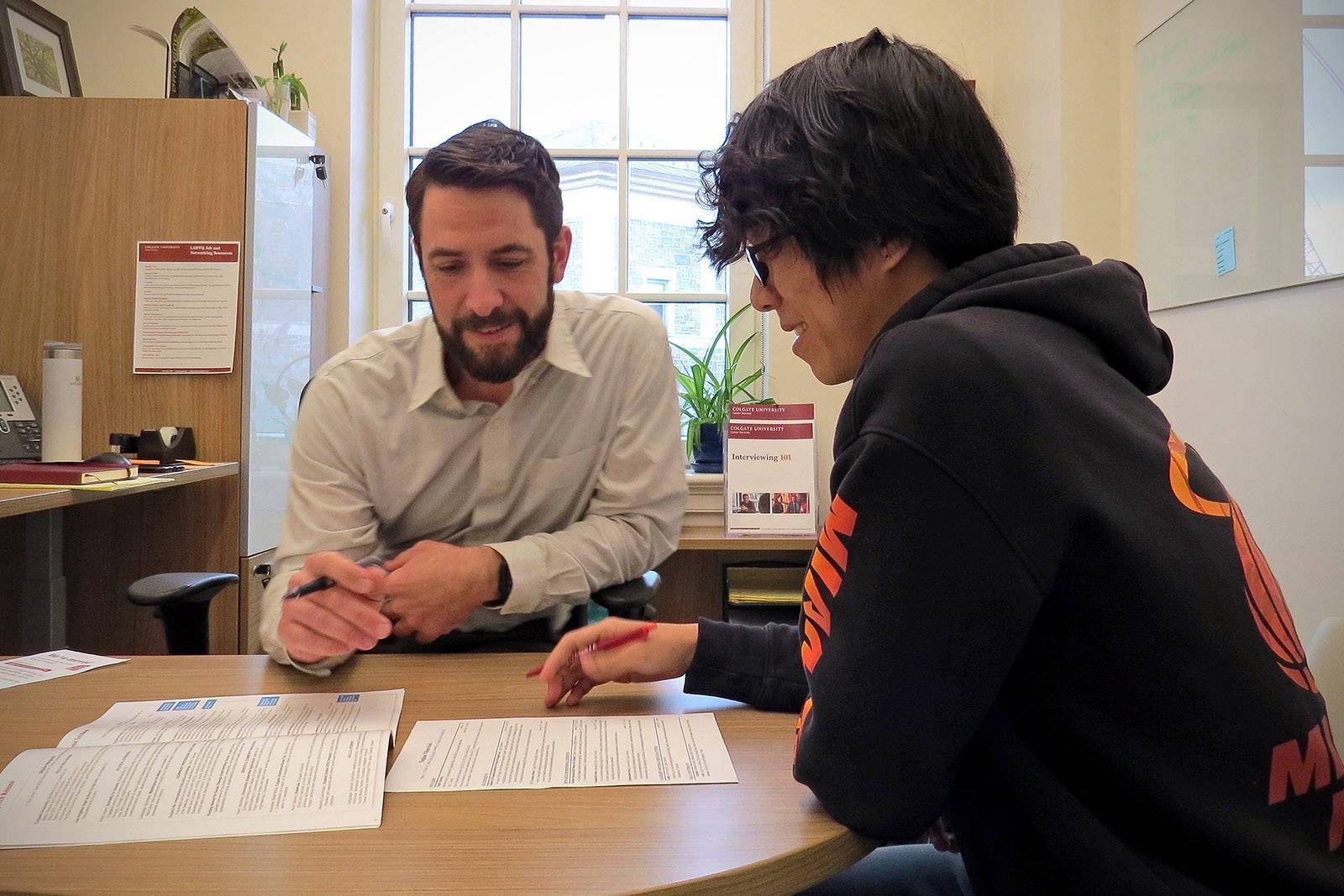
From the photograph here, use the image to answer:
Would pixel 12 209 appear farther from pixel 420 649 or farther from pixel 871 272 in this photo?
pixel 871 272

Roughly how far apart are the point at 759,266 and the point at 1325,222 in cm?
125

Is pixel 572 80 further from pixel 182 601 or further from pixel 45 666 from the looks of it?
pixel 45 666

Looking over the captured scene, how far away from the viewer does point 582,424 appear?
158 centimetres

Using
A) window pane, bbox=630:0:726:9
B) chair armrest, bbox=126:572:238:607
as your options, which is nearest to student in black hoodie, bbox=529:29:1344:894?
chair armrest, bbox=126:572:238:607

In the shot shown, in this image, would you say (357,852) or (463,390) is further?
(463,390)

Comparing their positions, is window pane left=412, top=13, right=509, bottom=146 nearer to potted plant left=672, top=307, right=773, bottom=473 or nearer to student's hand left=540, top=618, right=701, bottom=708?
potted plant left=672, top=307, right=773, bottom=473

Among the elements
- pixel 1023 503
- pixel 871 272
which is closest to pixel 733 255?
pixel 871 272

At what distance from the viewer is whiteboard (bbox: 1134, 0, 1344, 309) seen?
1.65 meters

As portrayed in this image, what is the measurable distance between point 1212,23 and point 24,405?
2799mm

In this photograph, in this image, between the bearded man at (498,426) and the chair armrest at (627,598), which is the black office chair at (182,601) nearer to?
the bearded man at (498,426)

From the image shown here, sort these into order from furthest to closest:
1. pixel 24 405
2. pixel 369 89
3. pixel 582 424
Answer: pixel 369 89, pixel 24 405, pixel 582 424

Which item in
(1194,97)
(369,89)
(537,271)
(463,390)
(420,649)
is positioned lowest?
(420,649)

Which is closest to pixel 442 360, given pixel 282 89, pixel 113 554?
pixel 113 554

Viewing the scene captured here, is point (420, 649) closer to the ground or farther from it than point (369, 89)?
closer to the ground
